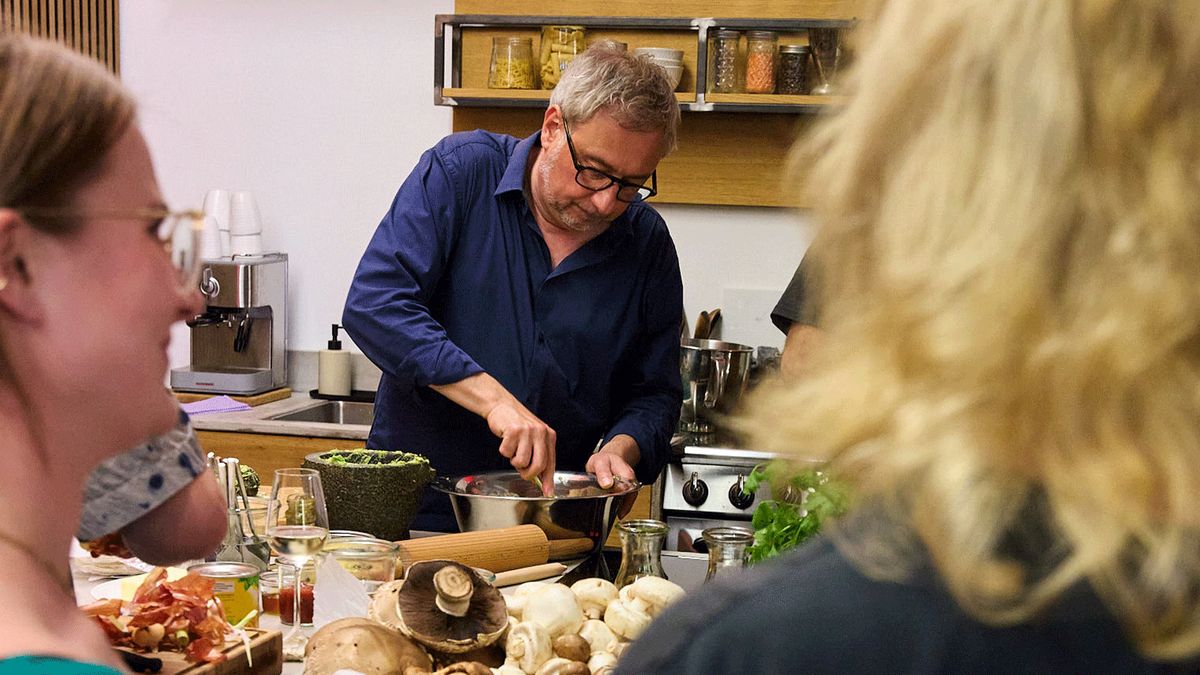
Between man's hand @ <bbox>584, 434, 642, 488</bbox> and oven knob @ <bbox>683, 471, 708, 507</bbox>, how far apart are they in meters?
0.88

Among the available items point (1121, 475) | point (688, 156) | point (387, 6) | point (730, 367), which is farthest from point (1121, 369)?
point (387, 6)

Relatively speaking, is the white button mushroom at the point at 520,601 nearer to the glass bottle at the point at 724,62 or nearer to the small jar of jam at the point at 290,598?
the small jar of jam at the point at 290,598

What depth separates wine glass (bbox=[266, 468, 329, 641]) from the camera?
5.84ft

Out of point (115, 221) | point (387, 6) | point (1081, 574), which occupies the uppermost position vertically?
point (387, 6)

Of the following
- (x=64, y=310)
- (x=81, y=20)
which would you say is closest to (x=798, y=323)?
(x=64, y=310)

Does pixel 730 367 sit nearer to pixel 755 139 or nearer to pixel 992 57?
pixel 755 139

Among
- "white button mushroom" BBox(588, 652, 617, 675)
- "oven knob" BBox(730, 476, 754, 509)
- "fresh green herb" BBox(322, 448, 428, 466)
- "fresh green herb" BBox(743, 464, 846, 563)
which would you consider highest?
"fresh green herb" BBox(743, 464, 846, 563)

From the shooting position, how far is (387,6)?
4461mm

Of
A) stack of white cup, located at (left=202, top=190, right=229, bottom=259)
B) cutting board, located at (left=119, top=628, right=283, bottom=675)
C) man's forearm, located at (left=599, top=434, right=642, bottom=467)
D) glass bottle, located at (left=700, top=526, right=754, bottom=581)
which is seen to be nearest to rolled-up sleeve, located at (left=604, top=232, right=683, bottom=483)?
man's forearm, located at (left=599, top=434, right=642, bottom=467)

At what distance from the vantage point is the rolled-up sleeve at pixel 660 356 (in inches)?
115

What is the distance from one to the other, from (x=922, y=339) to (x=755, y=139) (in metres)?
3.81

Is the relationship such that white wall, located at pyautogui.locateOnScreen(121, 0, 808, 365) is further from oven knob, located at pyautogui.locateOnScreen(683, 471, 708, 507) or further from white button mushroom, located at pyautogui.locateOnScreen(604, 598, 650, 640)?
white button mushroom, located at pyautogui.locateOnScreen(604, 598, 650, 640)

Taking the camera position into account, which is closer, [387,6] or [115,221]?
[115,221]

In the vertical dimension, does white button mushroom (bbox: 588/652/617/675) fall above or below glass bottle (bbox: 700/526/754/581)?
below
